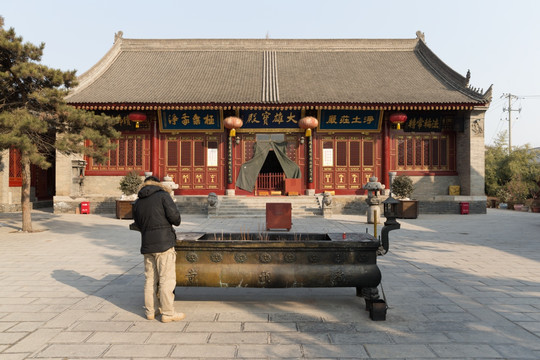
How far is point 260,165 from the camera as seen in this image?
15.8 m

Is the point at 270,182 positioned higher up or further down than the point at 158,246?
higher up

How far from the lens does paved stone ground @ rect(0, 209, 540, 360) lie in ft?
9.11

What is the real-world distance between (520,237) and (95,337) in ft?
31.5

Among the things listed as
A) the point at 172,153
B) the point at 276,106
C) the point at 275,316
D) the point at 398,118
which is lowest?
the point at 275,316

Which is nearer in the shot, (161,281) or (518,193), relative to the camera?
(161,281)

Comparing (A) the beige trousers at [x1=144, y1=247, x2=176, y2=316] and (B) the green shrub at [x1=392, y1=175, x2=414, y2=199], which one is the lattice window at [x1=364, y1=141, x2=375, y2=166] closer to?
(B) the green shrub at [x1=392, y1=175, x2=414, y2=199]

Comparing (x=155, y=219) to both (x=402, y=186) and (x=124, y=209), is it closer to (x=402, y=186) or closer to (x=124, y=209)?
(x=124, y=209)

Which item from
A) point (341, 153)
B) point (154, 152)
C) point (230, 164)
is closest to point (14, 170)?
point (154, 152)

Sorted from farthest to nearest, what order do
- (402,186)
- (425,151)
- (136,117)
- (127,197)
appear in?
1. (425,151)
2. (136,117)
3. (402,186)
4. (127,197)

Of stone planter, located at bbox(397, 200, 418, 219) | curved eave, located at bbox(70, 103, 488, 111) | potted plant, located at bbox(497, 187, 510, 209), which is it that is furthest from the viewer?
potted plant, located at bbox(497, 187, 510, 209)

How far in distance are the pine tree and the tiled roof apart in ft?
18.6

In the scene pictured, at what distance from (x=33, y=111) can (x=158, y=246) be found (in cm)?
793

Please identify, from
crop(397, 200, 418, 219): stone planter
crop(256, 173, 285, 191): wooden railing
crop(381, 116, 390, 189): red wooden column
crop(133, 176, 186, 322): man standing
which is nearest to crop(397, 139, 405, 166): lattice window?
crop(381, 116, 390, 189): red wooden column

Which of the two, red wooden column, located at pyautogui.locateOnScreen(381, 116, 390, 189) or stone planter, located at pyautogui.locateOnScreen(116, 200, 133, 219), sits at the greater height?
red wooden column, located at pyautogui.locateOnScreen(381, 116, 390, 189)
